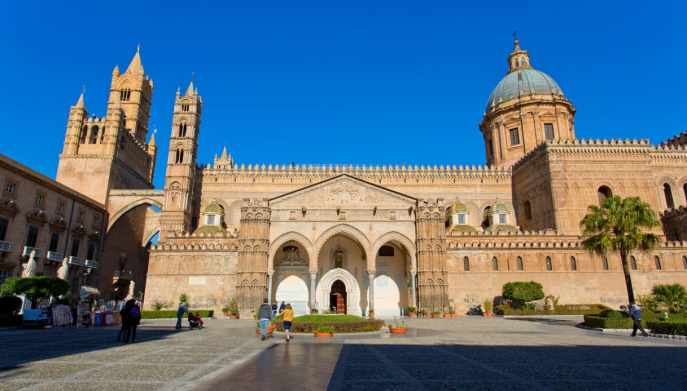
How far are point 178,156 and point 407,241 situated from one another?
2776cm

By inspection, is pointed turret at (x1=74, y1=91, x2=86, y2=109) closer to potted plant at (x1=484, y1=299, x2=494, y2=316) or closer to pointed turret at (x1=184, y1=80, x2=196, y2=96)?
pointed turret at (x1=184, y1=80, x2=196, y2=96)

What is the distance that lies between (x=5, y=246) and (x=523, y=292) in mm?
37997

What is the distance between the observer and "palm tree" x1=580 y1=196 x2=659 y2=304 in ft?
71.5

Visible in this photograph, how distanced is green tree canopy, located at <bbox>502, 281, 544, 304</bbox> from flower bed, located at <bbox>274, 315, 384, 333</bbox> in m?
17.1

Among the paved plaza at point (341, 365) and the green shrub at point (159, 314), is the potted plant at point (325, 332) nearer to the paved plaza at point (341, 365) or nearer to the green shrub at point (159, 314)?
the paved plaza at point (341, 365)

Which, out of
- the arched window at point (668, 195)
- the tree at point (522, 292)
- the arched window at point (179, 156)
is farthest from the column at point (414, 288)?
the arched window at point (668, 195)

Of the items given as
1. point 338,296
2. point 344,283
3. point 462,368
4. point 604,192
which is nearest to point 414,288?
point 344,283

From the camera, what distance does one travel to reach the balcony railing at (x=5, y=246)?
28.2m

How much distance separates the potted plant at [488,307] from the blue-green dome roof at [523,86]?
29005mm

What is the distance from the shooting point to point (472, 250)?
32938mm

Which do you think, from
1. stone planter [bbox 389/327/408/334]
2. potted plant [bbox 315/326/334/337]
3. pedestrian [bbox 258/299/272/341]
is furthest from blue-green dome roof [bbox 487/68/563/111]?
pedestrian [bbox 258/299/272/341]

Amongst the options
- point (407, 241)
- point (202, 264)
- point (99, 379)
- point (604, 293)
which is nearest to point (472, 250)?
point (407, 241)

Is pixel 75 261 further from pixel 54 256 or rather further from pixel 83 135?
pixel 83 135

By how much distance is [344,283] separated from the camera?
108ft
